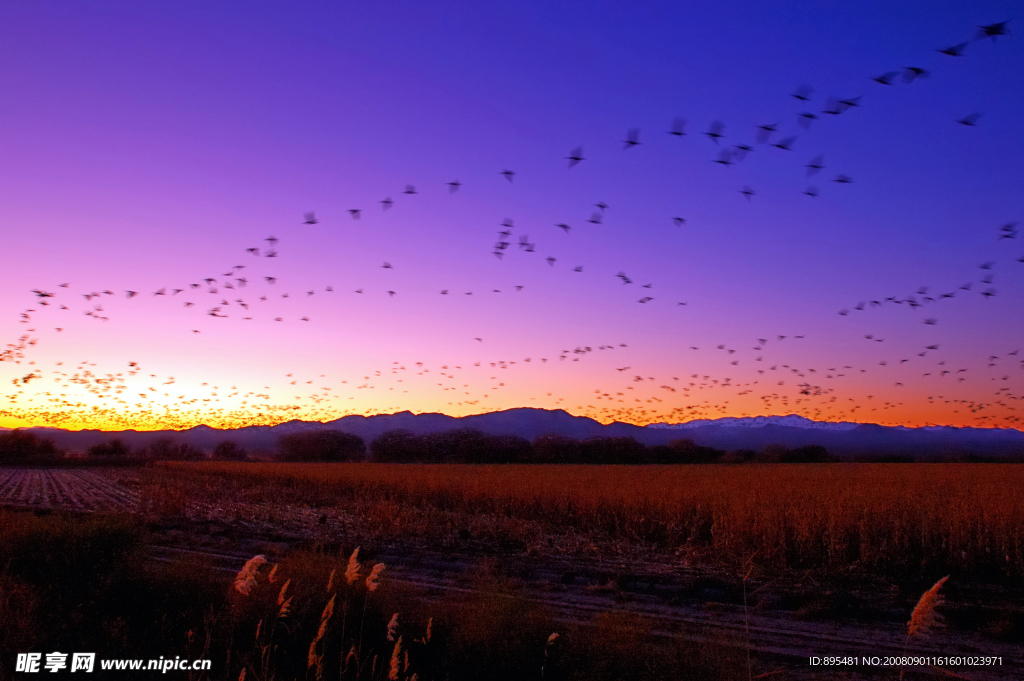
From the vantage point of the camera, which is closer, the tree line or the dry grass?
the dry grass

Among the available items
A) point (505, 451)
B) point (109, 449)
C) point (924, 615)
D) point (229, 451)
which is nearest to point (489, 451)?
point (505, 451)

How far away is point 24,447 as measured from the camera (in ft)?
252

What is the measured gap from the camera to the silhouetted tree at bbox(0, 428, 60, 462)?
73938mm

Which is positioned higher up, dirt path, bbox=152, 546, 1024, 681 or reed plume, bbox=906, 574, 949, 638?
reed plume, bbox=906, 574, 949, 638

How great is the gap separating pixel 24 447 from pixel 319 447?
37.8 m

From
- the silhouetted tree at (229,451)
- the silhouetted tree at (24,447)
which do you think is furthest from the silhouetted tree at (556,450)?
the silhouetted tree at (24,447)

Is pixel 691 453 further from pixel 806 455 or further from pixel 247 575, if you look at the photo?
pixel 247 575

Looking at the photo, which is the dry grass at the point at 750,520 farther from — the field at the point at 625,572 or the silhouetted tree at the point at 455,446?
the silhouetted tree at the point at 455,446

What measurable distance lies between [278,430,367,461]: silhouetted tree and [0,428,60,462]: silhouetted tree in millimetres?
29464

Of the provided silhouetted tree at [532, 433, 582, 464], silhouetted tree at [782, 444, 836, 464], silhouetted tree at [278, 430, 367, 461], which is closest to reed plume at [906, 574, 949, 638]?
silhouetted tree at [532, 433, 582, 464]

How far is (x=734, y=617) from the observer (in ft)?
28.6

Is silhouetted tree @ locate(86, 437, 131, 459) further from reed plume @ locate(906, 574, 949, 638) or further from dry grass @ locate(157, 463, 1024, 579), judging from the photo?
reed plume @ locate(906, 574, 949, 638)

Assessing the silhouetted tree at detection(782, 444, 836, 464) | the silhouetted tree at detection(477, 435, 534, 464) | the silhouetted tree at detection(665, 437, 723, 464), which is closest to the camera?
the silhouetted tree at detection(782, 444, 836, 464)

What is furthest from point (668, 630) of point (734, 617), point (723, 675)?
point (723, 675)
